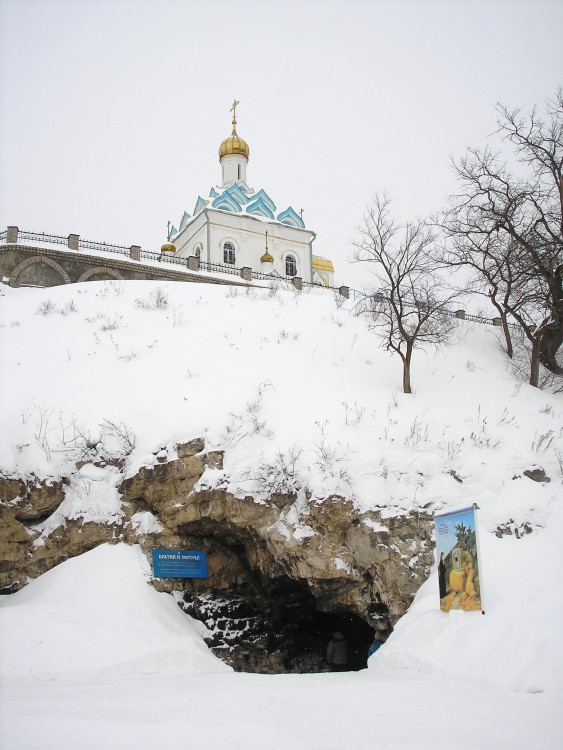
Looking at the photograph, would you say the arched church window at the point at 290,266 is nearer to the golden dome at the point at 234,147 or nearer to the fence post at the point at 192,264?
the golden dome at the point at 234,147

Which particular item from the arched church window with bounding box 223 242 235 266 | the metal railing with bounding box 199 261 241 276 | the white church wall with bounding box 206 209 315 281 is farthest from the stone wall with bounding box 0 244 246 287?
the arched church window with bounding box 223 242 235 266

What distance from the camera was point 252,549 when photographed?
A: 36.2 ft

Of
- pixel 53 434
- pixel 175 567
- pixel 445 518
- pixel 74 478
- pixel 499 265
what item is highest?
pixel 499 265

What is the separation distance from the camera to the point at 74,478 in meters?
10.8

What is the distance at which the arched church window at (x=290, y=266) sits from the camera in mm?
47625

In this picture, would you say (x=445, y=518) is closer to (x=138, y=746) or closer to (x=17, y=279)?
→ (x=138, y=746)

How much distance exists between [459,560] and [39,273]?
25.9m

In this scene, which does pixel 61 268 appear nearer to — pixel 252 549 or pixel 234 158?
pixel 252 549

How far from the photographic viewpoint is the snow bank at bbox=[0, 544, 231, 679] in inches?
324

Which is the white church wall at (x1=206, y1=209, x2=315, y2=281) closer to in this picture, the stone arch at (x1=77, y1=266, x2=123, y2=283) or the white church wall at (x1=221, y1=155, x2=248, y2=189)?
the white church wall at (x1=221, y1=155, x2=248, y2=189)

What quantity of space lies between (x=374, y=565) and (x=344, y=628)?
2349 mm

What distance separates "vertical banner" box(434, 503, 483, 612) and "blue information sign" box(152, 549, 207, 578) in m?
4.00

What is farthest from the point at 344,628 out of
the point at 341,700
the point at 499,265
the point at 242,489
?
the point at 499,265

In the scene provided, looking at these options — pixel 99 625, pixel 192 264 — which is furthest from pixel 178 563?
pixel 192 264
